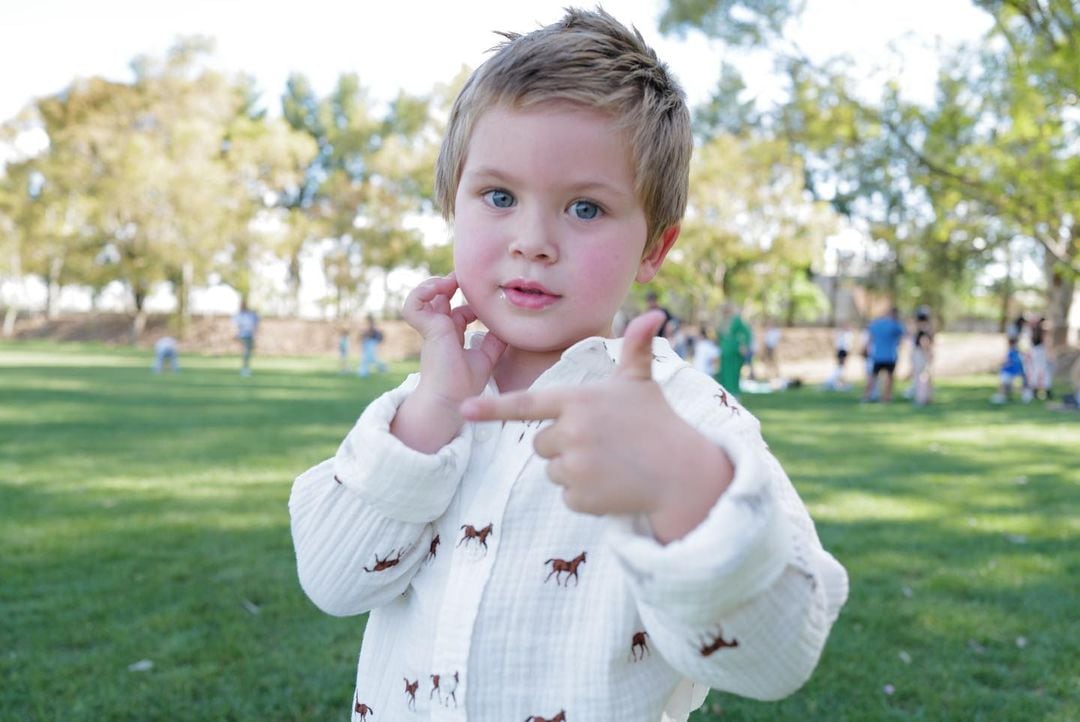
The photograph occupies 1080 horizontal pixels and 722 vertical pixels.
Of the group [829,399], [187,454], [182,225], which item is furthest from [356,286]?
[187,454]

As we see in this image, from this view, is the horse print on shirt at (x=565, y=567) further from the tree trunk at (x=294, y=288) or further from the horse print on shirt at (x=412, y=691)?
the tree trunk at (x=294, y=288)

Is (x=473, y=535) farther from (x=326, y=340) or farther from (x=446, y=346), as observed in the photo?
(x=326, y=340)

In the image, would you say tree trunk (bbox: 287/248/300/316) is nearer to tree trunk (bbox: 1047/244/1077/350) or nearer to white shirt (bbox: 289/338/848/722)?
tree trunk (bbox: 1047/244/1077/350)

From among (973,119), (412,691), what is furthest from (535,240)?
(973,119)

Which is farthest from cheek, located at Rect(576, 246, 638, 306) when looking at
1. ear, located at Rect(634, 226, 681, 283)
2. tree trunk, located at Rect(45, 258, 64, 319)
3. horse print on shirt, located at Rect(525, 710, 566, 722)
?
tree trunk, located at Rect(45, 258, 64, 319)

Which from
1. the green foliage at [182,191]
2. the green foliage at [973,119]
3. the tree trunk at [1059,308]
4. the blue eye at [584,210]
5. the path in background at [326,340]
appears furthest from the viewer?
the green foliage at [182,191]

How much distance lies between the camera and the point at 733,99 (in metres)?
38.2

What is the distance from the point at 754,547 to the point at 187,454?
849cm

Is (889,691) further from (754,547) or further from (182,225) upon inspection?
(182,225)

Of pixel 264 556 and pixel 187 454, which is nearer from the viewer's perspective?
pixel 264 556

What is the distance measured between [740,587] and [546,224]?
24.3 inches

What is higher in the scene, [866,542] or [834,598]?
[834,598]

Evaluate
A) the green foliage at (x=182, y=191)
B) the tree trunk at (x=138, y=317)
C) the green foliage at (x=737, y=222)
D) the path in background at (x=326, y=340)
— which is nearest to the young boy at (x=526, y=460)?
the path in background at (x=326, y=340)

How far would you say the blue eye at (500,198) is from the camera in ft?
4.54
